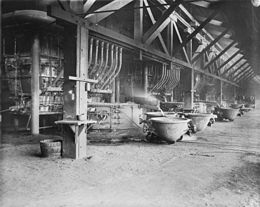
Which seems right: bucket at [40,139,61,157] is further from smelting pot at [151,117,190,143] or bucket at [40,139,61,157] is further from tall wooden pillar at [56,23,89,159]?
smelting pot at [151,117,190,143]

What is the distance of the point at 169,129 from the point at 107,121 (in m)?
2.17

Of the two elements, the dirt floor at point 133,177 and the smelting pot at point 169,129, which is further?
the smelting pot at point 169,129

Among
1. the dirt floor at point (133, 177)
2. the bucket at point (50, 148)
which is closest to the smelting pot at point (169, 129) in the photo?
the dirt floor at point (133, 177)

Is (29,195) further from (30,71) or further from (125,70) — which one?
(125,70)

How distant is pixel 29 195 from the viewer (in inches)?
109

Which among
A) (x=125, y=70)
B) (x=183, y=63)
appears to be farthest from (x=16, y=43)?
(x=183, y=63)

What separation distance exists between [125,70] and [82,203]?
6809 millimetres

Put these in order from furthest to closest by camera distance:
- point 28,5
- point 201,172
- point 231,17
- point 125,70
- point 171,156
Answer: point 125,70, point 28,5, point 231,17, point 171,156, point 201,172

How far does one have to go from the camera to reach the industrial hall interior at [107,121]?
2980 mm

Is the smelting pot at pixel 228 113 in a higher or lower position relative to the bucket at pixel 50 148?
higher

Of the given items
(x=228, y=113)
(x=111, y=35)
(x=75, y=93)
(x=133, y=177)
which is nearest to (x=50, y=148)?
(x=75, y=93)

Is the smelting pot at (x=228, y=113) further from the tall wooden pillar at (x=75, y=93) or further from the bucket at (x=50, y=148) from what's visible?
the bucket at (x=50, y=148)

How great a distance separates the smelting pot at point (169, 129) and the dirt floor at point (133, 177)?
54 cm

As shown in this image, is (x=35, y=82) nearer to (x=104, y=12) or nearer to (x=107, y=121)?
(x=107, y=121)
